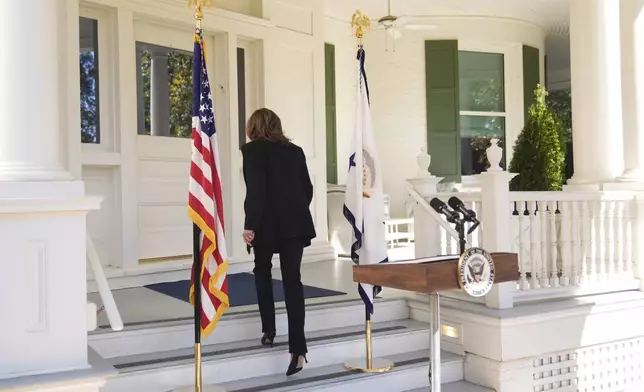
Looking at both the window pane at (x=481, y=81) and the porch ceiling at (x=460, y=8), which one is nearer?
the porch ceiling at (x=460, y=8)

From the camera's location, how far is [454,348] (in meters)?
4.32

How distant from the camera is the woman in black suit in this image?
11.8 feet

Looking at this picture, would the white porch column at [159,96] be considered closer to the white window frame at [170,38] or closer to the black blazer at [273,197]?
the white window frame at [170,38]

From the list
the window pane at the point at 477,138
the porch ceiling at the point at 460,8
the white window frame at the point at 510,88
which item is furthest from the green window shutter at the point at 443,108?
the white window frame at the point at 510,88

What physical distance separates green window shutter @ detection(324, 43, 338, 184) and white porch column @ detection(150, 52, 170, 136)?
296 cm

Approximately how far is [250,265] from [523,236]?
2894 mm

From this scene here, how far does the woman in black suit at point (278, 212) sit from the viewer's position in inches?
141

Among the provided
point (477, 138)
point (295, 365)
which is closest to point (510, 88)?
point (477, 138)

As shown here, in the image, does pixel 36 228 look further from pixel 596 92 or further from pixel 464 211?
pixel 596 92

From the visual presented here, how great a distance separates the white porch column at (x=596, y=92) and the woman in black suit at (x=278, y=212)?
10.00 ft

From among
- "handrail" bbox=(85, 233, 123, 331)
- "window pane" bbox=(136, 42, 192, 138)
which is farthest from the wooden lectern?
"window pane" bbox=(136, 42, 192, 138)

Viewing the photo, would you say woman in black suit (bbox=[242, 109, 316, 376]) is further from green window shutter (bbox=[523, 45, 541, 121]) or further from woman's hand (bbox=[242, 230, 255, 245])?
green window shutter (bbox=[523, 45, 541, 121])

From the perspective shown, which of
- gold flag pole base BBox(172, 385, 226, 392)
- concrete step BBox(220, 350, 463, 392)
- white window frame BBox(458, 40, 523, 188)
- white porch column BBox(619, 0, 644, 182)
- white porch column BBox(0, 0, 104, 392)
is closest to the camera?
white porch column BBox(0, 0, 104, 392)

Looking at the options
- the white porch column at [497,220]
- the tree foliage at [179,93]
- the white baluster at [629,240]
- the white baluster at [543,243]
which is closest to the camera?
the white porch column at [497,220]
